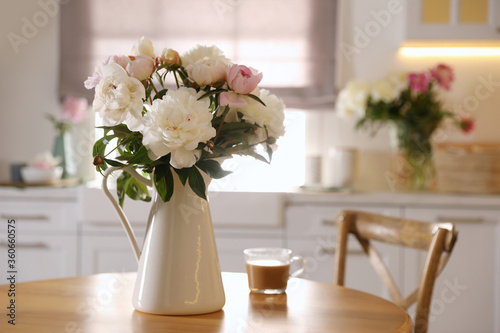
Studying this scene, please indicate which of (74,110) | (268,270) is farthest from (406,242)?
(74,110)

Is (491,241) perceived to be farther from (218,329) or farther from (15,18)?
(15,18)

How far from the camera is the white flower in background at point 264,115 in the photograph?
104cm

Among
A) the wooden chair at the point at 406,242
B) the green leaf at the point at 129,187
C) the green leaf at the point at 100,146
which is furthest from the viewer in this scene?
the wooden chair at the point at 406,242

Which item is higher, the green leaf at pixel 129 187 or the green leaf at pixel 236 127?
the green leaf at pixel 236 127

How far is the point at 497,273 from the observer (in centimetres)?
268

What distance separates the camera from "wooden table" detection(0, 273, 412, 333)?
1034 mm

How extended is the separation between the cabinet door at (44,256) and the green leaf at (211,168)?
6.15ft

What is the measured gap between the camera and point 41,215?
2.78 metres

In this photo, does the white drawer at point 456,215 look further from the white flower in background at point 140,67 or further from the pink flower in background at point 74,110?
the white flower in background at point 140,67

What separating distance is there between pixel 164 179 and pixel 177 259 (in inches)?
5.7

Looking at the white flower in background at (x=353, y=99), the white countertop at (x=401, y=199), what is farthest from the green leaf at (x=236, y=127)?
the white flower in background at (x=353, y=99)

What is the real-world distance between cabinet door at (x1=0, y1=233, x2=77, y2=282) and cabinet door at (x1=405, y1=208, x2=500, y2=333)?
1530 millimetres

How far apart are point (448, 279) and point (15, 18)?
2596 mm

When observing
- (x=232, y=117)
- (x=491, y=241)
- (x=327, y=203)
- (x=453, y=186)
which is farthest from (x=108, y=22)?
(x=232, y=117)
